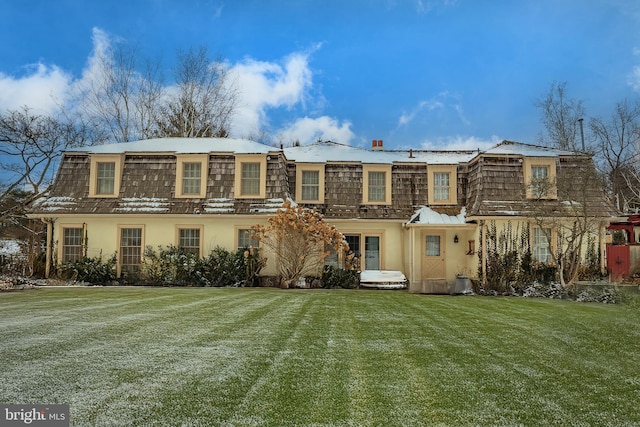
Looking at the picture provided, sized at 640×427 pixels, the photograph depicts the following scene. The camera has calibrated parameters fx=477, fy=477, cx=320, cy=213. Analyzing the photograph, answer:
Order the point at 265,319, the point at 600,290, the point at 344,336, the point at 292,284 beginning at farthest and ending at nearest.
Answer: the point at 292,284 → the point at 600,290 → the point at 265,319 → the point at 344,336

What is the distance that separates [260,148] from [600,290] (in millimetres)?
13303

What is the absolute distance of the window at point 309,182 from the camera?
782 inches

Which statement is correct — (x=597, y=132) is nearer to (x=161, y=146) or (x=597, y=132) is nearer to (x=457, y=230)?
(x=457, y=230)

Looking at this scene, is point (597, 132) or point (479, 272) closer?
point (479, 272)

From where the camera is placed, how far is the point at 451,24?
15.8 m

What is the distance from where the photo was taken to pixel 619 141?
101 feet

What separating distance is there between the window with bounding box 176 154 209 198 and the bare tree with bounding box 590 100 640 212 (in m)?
24.6

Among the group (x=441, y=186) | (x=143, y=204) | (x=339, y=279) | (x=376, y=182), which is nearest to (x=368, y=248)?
(x=339, y=279)

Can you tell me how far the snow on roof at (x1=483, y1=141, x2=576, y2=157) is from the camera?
18.9 m

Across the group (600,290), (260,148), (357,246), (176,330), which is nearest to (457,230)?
(357,246)

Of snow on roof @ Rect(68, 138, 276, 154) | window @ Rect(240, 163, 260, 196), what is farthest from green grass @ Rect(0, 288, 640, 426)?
snow on roof @ Rect(68, 138, 276, 154)

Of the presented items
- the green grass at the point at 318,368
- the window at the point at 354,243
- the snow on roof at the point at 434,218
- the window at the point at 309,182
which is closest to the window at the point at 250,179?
the window at the point at 309,182

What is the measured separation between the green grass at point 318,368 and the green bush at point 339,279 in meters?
8.51

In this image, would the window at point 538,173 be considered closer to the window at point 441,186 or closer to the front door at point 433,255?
the window at point 441,186
